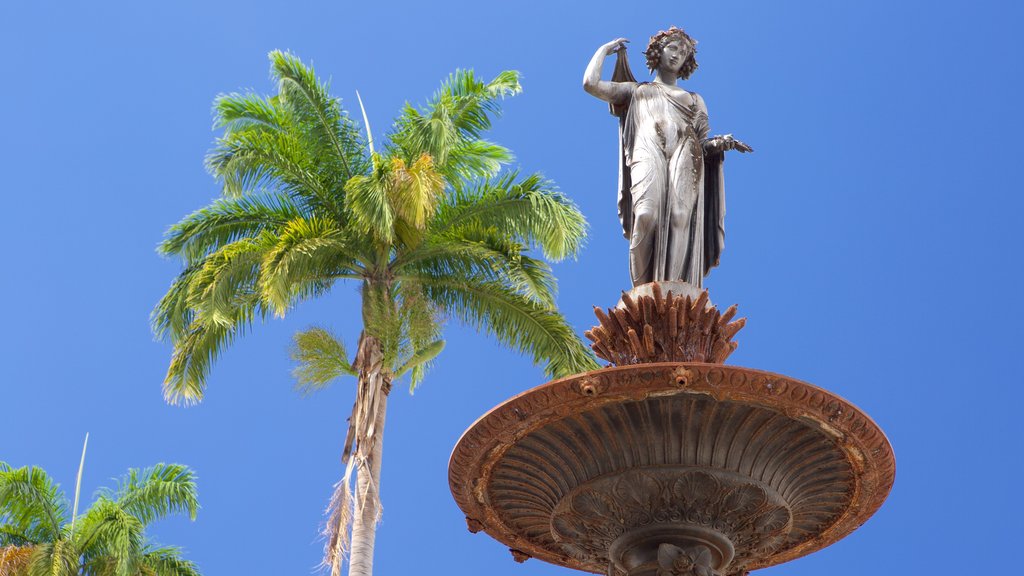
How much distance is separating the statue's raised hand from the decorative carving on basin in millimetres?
3308

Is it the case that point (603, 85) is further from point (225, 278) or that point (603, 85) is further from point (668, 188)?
point (225, 278)

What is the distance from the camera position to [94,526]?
20578mm

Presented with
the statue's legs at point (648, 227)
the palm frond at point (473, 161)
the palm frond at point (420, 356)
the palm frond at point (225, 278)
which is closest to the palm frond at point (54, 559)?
the palm frond at point (225, 278)

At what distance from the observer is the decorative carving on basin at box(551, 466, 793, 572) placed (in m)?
8.33

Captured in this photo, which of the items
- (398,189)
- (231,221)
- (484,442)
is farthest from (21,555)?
(484,442)

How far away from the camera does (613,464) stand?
27.6 feet

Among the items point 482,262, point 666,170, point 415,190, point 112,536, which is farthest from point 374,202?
point 666,170

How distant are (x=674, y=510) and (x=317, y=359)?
1259 cm

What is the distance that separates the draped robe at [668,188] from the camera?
30.6ft

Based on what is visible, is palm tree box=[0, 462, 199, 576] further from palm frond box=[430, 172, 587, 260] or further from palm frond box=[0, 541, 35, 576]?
palm frond box=[430, 172, 587, 260]

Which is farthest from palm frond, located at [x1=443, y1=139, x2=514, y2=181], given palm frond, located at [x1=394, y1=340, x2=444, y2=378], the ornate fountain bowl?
the ornate fountain bowl

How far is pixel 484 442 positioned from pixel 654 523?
115 centimetres

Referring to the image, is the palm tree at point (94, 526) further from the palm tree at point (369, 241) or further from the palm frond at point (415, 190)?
the palm frond at point (415, 190)

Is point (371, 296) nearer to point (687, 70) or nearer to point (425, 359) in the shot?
point (425, 359)
